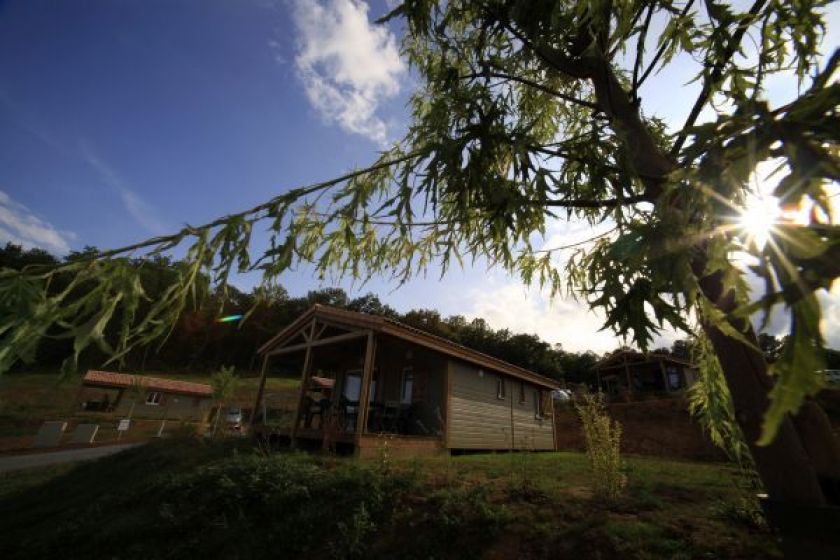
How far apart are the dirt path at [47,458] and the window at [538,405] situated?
17.0 metres

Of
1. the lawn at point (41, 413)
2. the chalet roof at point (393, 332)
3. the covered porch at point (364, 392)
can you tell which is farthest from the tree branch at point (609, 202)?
the lawn at point (41, 413)

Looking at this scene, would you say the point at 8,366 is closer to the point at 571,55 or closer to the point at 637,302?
the point at 637,302

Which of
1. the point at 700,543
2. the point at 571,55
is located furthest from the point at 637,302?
the point at 700,543

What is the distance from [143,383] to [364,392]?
983 inches

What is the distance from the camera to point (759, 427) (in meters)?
2.43

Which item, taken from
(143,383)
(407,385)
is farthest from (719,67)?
(143,383)

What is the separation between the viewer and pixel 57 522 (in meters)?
7.54

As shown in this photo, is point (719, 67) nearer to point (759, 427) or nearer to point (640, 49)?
point (640, 49)

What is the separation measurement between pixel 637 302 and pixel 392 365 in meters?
13.5

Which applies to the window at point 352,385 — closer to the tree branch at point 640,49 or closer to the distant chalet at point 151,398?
the tree branch at point 640,49

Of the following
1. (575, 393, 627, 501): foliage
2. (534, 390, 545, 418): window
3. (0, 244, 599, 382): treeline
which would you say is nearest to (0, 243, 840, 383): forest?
(0, 244, 599, 382): treeline

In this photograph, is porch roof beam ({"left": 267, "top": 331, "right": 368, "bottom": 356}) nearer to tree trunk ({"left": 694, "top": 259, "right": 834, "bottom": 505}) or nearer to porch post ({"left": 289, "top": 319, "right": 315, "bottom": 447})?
porch post ({"left": 289, "top": 319, "right": 315, "bottom": 447})

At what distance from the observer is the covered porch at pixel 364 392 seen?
10.4 meters

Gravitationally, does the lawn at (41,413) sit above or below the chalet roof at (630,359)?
below
